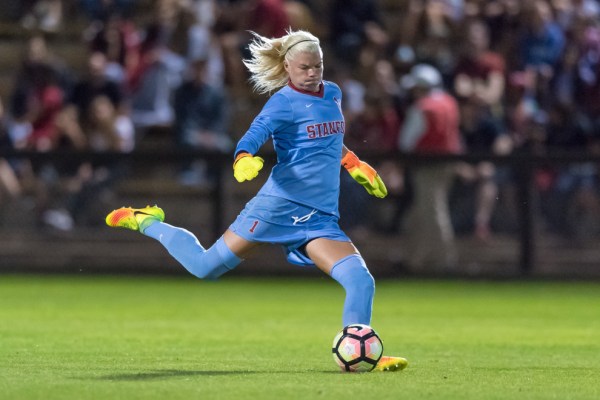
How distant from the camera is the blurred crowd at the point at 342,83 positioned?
17.4 metres

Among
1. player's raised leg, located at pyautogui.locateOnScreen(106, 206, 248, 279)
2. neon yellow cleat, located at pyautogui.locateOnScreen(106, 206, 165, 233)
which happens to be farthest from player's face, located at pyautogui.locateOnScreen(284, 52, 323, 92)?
neon yellow cleat, located at pyautogui.locateOnScreen(106, 206, 165, 233)

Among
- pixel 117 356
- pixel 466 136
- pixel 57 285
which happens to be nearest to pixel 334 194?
pixel 117 356

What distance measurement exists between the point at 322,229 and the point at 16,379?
2.05m

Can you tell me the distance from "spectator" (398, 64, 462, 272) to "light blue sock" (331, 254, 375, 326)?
28.4 ft

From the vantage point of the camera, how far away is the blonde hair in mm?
8641

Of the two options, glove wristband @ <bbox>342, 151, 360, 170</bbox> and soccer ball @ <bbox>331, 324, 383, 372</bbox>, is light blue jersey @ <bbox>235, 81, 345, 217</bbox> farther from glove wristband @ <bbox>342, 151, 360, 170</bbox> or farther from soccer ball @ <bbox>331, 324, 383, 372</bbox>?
soccer ball @ <bbox>331, 324, 383, 372</bbox>

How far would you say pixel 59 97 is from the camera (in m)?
19.5

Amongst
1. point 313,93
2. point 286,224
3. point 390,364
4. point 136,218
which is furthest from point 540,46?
point 390,364

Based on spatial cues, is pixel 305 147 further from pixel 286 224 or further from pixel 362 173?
pixel 362 173

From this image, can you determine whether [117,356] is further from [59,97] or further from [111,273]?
[59,97]

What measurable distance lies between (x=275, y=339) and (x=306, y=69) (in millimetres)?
3065

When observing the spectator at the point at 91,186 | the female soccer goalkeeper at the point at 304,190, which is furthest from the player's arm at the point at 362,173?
the spectator at the point at 91,186

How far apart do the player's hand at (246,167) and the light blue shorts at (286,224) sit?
65cm

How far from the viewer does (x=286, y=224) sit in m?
8.62
